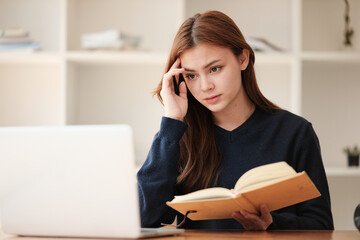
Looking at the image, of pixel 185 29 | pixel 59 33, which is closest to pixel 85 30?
pixel 59 33

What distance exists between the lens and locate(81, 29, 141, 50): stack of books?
8.55 feet

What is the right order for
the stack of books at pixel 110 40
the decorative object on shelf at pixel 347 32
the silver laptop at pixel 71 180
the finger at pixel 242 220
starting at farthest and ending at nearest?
the decorative object on shelf at pixel 347 32, the stack of books at pixel 110 40, the finger at pixel 242 220, the silver laptop at pixel 71 180

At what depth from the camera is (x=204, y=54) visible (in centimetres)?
158

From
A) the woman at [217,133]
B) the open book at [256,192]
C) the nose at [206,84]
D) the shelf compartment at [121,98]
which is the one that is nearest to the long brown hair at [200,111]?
the woman at [217,133]

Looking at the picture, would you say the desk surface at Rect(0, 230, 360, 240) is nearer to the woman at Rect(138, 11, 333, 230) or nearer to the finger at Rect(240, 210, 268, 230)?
the finger at Rect(240, 210, 268, 230)

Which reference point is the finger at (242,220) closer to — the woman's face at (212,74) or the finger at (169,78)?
the woman's face at (212,74)

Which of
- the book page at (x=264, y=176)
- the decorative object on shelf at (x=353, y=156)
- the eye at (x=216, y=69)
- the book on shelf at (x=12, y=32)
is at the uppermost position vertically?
the book on shelf at (x=12, y=32)

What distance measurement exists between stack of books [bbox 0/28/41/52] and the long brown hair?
3.94ft

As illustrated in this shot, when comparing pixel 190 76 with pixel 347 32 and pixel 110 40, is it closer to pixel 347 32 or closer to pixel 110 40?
pixel 110 40

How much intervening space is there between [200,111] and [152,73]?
1.18 meters

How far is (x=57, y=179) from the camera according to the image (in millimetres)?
990

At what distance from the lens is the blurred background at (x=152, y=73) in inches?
113

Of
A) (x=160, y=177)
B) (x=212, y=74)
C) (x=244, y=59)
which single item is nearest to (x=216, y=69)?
(x=212, y=74)

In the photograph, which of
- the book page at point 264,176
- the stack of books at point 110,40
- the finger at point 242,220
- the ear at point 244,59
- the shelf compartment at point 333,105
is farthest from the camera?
the shelf compartment at point 333,105
